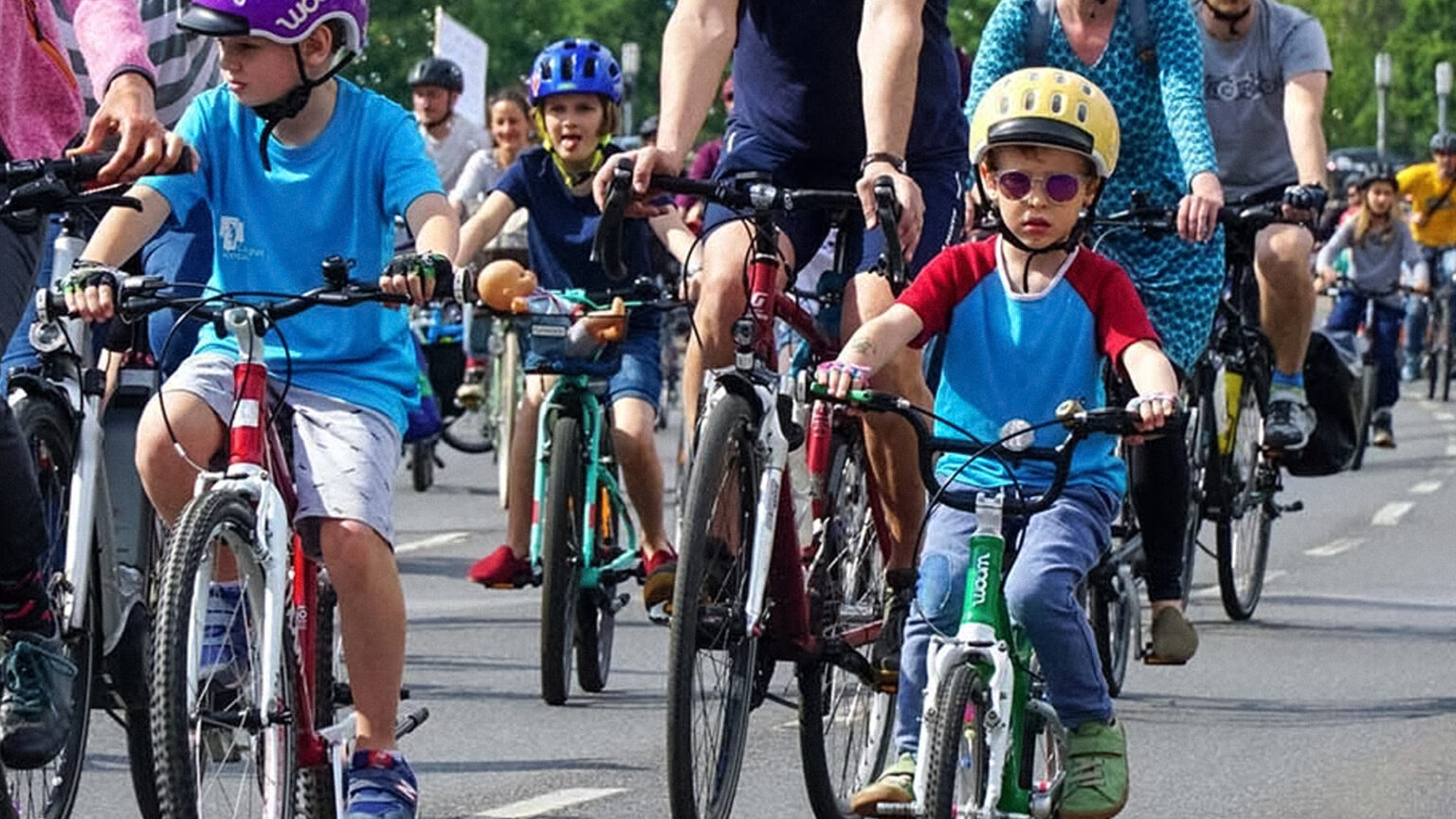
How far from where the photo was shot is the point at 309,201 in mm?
6375

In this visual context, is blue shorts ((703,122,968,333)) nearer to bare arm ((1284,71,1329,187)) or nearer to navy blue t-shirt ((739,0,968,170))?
navy blue t-shirt ((739,0,968,170))

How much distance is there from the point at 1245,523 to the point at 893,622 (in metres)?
4.75

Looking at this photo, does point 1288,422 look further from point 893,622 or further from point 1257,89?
point 893,622

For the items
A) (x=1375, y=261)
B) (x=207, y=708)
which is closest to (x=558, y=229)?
(x=207, y=708)

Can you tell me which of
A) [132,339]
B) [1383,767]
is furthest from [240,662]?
[1383,767]

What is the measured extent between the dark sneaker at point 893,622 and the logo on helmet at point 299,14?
6.02 ft

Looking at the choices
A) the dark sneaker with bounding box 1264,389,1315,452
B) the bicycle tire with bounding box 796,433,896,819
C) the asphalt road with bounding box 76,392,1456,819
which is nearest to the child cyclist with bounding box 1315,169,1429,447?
the asphalt road with bounding box 76,392,1456,819

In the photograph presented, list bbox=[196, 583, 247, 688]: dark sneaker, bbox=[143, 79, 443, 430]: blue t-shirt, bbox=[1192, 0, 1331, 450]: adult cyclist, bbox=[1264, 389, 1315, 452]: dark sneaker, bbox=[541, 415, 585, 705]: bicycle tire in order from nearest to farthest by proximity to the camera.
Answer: bbox=[196, 583, 247, 688]: dark sneaker < bbox=[143, 79, 443, 430]: blue t-shirt < bbox=[541, 415, 585, 705]: bicycle tire < bbox=[1192, 0, 1331, 450]: adult cyclist < bbox=[1264, 389, 1315, 452]: dark sneaker

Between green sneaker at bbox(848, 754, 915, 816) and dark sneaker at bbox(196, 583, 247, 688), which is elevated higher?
dark sneaker at bbox(196, 583, 247, 688)

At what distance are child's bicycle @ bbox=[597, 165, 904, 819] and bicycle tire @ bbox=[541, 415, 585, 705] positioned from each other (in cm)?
194

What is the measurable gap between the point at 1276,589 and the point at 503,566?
4.18 metres

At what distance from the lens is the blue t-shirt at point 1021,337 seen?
646cm

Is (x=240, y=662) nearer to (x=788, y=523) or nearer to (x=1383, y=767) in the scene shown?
(x=788, y=523)

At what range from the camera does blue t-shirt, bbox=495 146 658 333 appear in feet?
34.0
